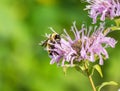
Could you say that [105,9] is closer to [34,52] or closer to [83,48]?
[83,48]

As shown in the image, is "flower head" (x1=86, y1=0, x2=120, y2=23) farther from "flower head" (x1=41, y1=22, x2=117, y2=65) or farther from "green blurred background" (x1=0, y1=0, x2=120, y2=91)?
"green blurred background" (x1=0, y1=0, x2=120, y2=91)

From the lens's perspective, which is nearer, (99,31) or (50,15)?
(99,31)

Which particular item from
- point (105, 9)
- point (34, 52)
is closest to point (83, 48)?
point (105, 9)

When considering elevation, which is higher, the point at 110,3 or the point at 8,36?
the point at 8,36

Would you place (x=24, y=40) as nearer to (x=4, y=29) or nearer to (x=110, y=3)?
(x=4, y=29)

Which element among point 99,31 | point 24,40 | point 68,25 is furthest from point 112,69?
point 99,31

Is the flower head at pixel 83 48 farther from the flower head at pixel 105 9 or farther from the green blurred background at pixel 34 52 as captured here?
the green blurred background at pixel 34 52

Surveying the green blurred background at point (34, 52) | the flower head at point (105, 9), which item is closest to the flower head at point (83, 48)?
the flower head at point (105, 9)
